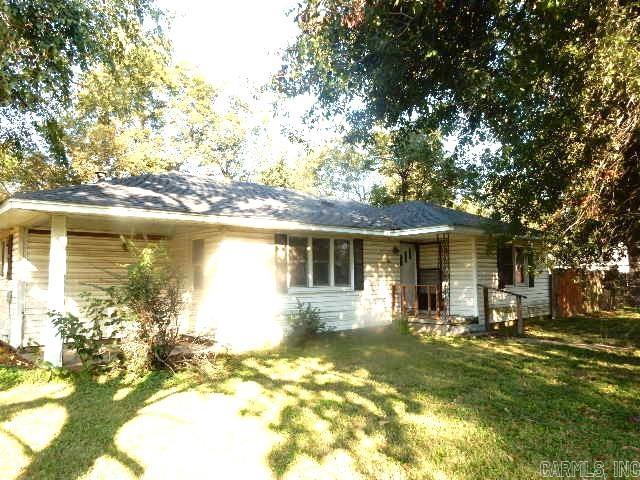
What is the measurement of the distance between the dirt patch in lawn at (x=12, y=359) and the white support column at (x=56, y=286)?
1.04 meters

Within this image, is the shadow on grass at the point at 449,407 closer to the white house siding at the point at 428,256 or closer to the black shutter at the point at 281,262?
the black shutter at the point at 281,262

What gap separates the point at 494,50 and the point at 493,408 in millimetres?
5652

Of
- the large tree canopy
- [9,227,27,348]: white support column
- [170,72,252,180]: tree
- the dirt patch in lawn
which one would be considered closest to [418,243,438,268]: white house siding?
the large tree canopy

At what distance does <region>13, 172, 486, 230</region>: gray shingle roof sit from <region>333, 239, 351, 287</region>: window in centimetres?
66

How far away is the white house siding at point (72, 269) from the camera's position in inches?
363

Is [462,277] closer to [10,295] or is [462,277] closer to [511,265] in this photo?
[511,265]

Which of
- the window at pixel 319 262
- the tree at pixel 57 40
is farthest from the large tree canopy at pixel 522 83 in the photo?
the tree at pixel 57 40

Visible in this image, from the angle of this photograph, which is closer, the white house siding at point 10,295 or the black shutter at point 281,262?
the white house siding at point 10,295

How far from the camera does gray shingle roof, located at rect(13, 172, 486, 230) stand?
748 cm

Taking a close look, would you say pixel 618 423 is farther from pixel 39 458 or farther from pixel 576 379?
pixel 39 458

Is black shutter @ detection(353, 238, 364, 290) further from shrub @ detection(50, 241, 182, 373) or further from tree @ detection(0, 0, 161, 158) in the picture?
tree @ detection(0, 0, 161, 158)

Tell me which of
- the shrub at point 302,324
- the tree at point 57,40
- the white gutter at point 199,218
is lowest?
the shrub at point 302,324

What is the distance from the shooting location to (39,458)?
3.96m

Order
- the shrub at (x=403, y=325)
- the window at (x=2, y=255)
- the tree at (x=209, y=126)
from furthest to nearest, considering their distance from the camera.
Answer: the tree at (x=209, y=126) → the shrub at (x=403, y=325) → the window at (x=2, y=255)
